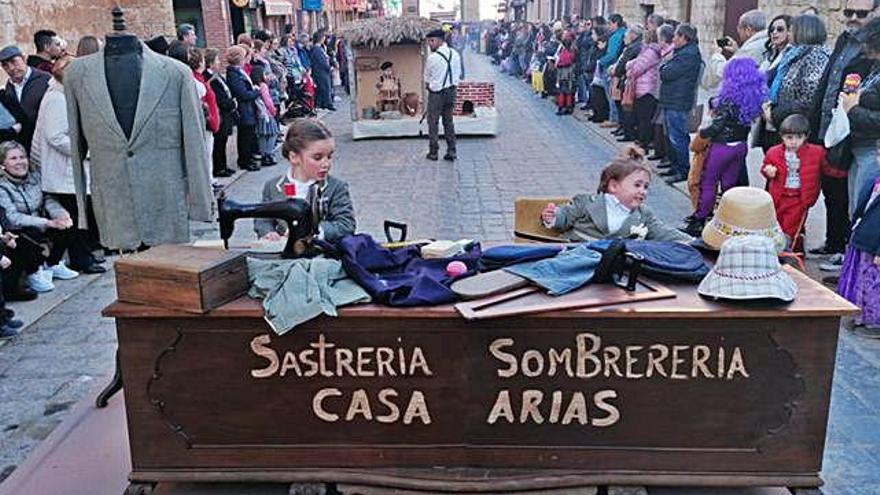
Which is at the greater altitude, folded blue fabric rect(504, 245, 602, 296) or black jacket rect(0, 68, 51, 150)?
black jacket rect(0, 68, 51, 150)

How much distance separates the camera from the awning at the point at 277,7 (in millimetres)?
18750

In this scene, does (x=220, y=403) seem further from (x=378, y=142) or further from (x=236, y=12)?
(x=236, y=12)

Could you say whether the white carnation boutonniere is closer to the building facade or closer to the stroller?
the building facade

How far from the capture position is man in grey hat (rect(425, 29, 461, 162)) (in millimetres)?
10383

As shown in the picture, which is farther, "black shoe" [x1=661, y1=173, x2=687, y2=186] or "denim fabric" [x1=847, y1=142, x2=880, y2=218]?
"black shoe" [x1=661, y1=173, x2=687, y2=186]

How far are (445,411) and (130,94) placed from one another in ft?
7.48

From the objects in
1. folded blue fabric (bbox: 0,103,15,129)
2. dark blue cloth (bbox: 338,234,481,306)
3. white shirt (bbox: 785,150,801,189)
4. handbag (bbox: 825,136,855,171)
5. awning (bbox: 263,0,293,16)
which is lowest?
white shirt (bbox: 785,150,801,189)

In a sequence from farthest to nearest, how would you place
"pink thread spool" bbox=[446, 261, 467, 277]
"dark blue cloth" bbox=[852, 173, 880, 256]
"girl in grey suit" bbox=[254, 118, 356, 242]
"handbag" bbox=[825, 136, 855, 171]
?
1. "handbag" bbox=[825, 136, 855, 171]
2. "dark blue cloth" bbox=[852, 173, 880, 256]
3. "girl in grey suit" bbox=[254, 118, 356, 242]
4. "pink thread spool" bbox=[446, 261, 467, 277]

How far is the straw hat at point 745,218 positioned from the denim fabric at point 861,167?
2.91 m

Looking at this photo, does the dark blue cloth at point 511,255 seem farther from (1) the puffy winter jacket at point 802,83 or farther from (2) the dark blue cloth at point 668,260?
(1) the puffy winter jacket at point 802,83

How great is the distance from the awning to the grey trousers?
31.2ft

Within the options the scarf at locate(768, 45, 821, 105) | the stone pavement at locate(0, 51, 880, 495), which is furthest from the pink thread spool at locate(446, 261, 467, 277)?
the scarf at locate(768, 45, 821, 105)

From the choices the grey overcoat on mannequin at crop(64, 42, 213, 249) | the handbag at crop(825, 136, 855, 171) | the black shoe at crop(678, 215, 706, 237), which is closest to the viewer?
the grey overcoat on mannequin at crop(64, 42, 213, 249)

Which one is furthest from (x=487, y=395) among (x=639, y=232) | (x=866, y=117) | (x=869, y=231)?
(x=866, y=117)
